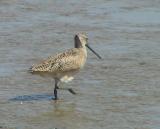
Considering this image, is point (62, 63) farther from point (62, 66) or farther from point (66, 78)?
point (66, 78)

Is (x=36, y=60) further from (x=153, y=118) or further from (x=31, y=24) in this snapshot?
(x=153, y=118)

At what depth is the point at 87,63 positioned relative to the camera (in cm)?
1241

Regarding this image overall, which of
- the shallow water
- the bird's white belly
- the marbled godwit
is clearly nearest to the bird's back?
the marbled godwit

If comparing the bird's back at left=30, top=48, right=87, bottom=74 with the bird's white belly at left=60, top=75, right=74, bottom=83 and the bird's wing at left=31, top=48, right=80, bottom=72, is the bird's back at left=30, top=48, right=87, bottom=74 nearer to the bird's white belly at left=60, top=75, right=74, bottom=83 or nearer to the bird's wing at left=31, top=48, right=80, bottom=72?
the bird's wing at left=31, top=48, right=80, bottom=72

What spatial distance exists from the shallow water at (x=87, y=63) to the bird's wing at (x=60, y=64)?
0.37 m

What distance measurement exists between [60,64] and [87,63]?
178 cm

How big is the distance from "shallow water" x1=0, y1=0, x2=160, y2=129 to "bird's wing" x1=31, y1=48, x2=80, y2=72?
1.23 feet

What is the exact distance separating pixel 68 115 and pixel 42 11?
678cm

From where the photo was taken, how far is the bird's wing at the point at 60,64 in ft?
34.5

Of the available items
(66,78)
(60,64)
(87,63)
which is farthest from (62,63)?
(87,63)

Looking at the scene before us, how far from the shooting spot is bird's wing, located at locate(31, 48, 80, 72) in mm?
10523

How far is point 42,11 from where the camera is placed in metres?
16.3

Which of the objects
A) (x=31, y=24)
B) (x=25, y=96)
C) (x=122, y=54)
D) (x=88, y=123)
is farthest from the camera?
(x=31, y=24)

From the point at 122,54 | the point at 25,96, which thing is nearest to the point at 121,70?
the point at 122,54
